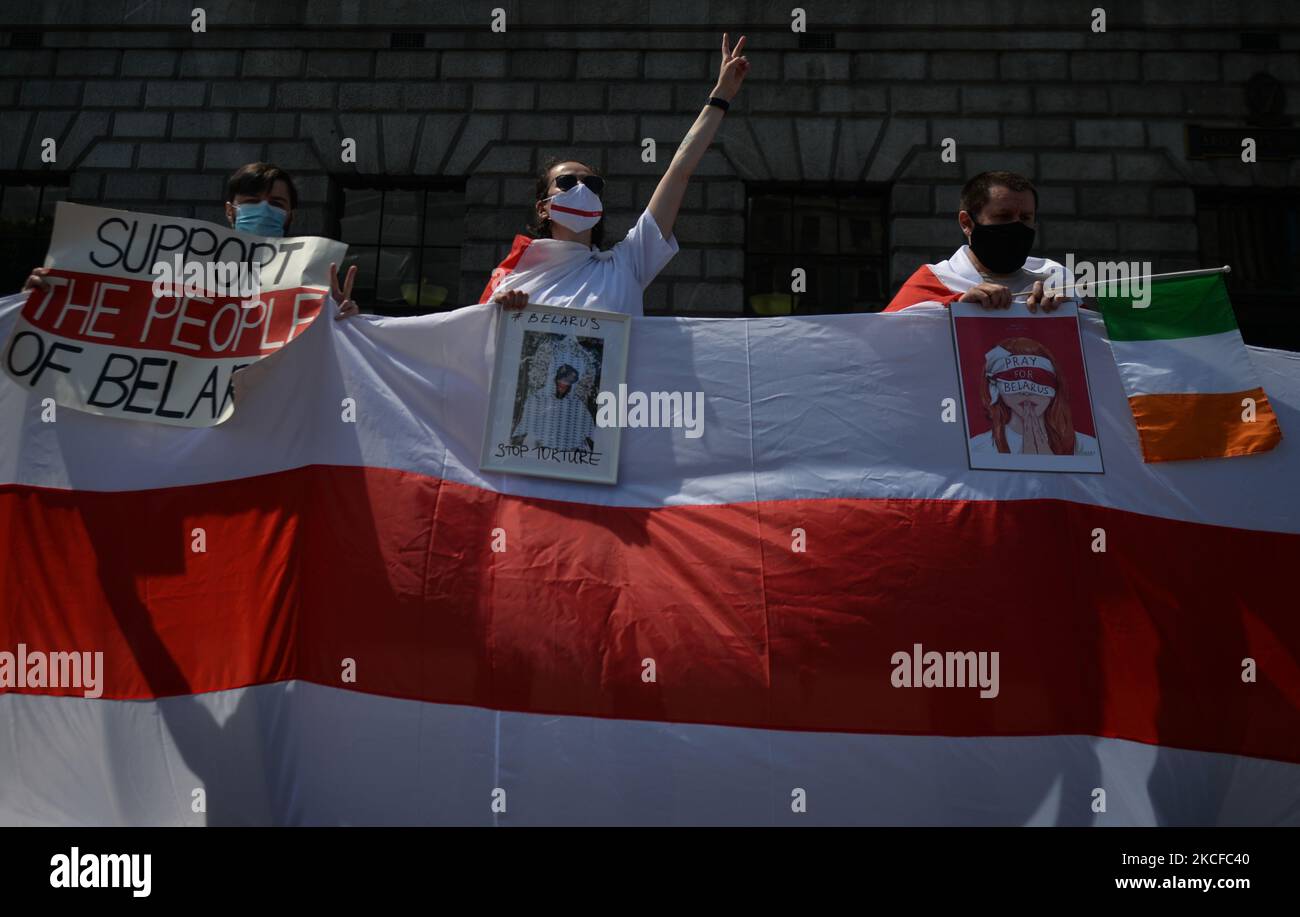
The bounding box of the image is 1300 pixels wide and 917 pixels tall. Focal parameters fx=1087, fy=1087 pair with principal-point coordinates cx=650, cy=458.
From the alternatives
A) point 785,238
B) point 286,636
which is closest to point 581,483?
point 286,636

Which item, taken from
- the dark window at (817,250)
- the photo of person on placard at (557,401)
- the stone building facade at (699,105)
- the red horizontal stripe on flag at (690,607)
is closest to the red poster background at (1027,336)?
the red horizontal stripe on flag at (690,607)

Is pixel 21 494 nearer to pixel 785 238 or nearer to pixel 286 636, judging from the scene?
pixel 286 636

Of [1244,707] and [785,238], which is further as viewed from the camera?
[785,238]

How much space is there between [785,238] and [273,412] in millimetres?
7742

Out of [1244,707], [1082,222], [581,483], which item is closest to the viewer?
[1244,707]

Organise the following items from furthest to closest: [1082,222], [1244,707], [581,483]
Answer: [1082,222] < [581,483] < [1244,707]

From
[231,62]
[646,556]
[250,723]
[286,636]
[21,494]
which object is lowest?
[250,723]

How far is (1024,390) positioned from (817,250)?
725 centimetres

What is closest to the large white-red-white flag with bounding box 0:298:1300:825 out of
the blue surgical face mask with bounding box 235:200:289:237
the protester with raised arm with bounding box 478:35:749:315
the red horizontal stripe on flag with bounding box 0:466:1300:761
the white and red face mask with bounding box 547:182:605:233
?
the red horizontal stripe on flag with bounding box 0:466:1300:761

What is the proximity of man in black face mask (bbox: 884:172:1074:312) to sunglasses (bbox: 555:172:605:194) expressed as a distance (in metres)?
1.26

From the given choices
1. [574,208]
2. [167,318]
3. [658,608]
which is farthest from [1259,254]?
[167,318]

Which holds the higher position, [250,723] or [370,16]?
[370,16]

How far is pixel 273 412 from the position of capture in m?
3.85

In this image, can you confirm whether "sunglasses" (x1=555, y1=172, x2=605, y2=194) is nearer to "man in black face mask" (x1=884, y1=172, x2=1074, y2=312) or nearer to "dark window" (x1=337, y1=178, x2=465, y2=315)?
"man in black face mask" (x1=884, y1=172, x2=1074, y2=312)
